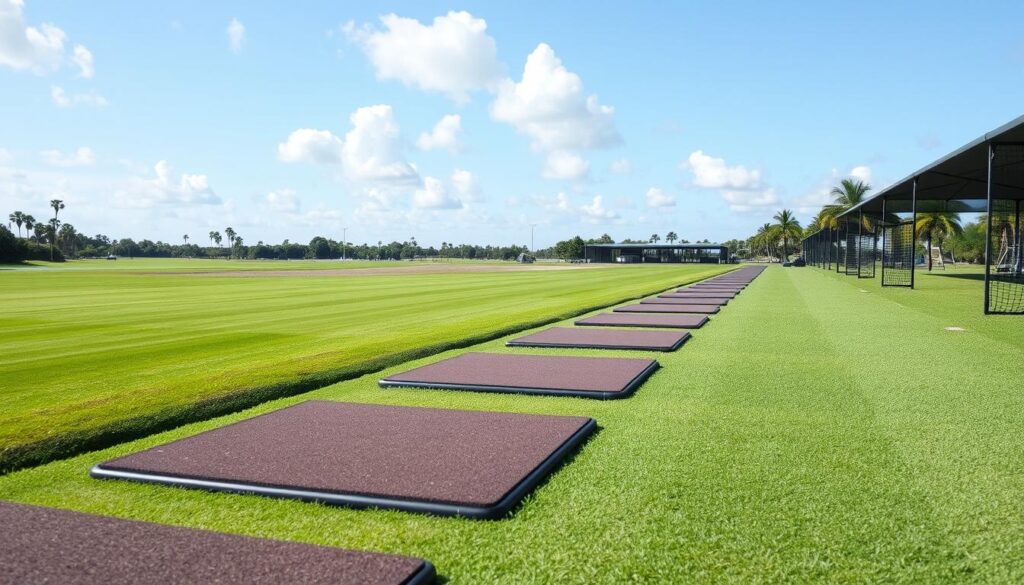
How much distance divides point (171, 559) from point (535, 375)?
15.1 ft

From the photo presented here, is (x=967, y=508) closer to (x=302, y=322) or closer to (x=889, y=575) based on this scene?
(x=889, y=575)

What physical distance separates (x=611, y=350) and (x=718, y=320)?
460cm

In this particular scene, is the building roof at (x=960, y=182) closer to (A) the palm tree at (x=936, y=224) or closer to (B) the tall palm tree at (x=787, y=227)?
(A) the palm tree at (x=936, y=224)

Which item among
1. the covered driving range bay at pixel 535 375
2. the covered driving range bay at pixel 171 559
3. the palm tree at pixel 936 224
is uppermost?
the palm tree at pixel 936 224

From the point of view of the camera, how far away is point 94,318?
14.9m

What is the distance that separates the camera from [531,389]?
6367mm

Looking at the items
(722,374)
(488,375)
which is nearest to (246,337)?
(488,375)

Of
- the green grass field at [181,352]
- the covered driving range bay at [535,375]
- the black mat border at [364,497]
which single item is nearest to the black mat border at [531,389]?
the covered driving range bay at [535,375]

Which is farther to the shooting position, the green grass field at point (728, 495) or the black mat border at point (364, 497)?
the black mat border at point (364, 497)

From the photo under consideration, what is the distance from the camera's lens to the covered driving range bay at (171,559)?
264 centimetres

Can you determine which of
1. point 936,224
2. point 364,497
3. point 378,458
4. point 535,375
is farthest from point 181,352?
point 936,224

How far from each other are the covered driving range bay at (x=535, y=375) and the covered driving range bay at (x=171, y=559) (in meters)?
3.57

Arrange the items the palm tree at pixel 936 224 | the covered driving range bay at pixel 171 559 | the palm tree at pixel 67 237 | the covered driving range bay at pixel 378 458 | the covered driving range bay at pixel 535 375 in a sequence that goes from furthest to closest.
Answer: the palm tree at pixel 67 237 < the palm tree at pixel 936 224 < the covered driving range bay at pixel 535 375 < the covered driving range bay at pixel 378 458 < the covered driving range bay at pixel 171 559

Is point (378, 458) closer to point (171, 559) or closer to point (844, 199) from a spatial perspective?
point (171, 559)
